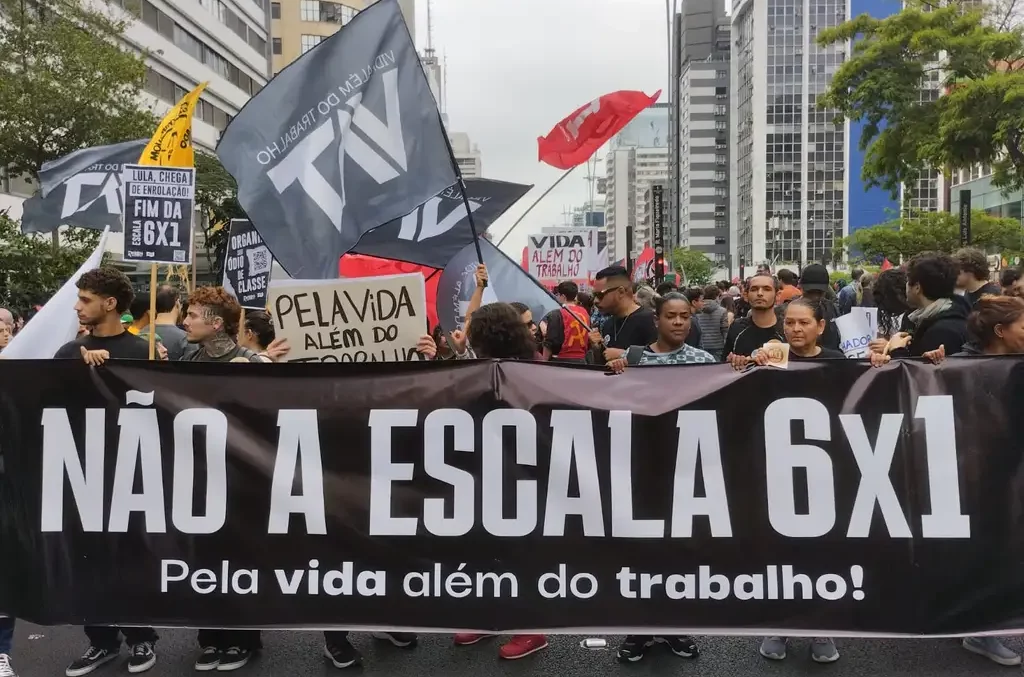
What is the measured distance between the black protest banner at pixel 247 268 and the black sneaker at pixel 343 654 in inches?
206

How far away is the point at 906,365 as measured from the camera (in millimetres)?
4238

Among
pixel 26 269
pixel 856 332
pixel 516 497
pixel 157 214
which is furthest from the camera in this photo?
pixel 26 269

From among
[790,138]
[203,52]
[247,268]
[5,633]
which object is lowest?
[5,633]

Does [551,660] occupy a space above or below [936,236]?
below

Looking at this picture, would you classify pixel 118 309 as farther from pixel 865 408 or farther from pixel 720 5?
pixel 720 5

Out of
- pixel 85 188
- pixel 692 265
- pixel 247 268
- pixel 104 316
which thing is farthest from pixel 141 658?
pixel 692 265

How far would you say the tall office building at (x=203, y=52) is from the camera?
4518cm

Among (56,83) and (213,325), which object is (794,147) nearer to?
(56,83)

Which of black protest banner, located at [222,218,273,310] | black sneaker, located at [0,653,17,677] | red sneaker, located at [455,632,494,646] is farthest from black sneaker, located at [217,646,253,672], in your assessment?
black protest banner, located at [222,218,273,310]

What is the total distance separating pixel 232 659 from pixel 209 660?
0.11 meters

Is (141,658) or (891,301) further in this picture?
(891,301)

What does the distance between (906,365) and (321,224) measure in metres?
3.08

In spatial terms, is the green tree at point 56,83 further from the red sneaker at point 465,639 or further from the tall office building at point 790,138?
the tall office building at point 790,138

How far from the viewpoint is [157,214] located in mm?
5699
